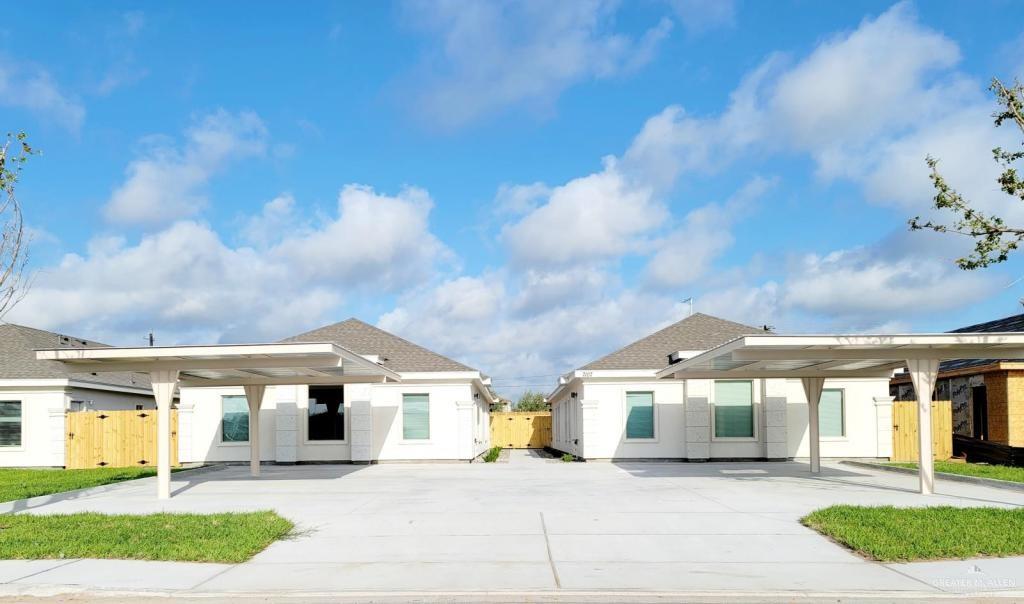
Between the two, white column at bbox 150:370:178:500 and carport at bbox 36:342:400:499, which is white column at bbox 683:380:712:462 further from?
white column at bbox 150:370:178:500

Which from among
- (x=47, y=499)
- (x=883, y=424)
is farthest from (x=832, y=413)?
(x=47, y=499)

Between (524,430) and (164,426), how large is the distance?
28187 millimetres

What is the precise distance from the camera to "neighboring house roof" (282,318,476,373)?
1055 inches

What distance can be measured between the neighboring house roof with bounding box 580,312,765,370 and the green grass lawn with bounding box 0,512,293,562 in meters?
15.9

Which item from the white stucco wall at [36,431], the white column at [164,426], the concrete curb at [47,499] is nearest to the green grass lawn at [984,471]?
the white column at [164,426]

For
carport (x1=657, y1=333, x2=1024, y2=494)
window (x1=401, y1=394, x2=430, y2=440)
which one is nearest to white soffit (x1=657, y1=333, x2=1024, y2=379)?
carport (x1=657, y1=333, x2=1024, y2=494)

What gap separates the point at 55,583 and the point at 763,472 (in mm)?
17234

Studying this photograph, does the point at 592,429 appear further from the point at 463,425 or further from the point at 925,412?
the point at 925,412

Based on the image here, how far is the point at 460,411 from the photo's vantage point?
26.4 metres

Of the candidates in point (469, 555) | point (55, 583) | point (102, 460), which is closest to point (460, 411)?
point (102, 460)

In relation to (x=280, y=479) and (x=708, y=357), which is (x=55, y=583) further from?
(x=708, y=357)

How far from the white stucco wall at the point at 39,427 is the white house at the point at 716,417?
Answer: 668 inches

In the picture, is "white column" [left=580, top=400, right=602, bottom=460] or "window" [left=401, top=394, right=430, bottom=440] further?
"window" [left=401, top=394, right=430, bottom=440]

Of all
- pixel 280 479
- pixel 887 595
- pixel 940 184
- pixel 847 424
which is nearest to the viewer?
pixel 887 595
